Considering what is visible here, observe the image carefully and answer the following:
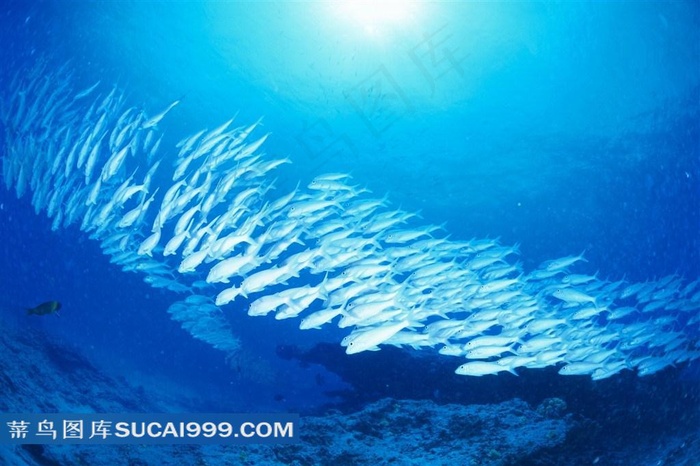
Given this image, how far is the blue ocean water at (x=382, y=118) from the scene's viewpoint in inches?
680

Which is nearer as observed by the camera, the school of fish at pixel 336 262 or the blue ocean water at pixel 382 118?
the school of fish at pixel 336 262

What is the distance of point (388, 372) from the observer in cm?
1027

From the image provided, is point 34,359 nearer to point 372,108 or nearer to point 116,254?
point 116,254

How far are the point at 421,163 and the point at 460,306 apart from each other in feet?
53.2

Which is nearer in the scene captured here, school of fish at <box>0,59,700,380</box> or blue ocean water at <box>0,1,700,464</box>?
school of fish at <box>0,59,700,380</box>

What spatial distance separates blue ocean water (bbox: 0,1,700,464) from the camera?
1728 cm

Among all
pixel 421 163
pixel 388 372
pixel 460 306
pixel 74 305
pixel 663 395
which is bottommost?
pixel 663 395

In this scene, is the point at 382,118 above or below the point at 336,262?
above

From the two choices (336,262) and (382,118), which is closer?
(336,262)

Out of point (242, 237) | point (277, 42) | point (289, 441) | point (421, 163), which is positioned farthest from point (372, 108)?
point (289, 441)

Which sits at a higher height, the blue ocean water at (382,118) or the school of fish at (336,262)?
the blue ocean water at (382,118)

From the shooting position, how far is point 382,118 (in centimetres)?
2244

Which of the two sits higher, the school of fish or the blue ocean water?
the blue ocean water

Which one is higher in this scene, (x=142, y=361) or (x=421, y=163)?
(x=421, y=163)
